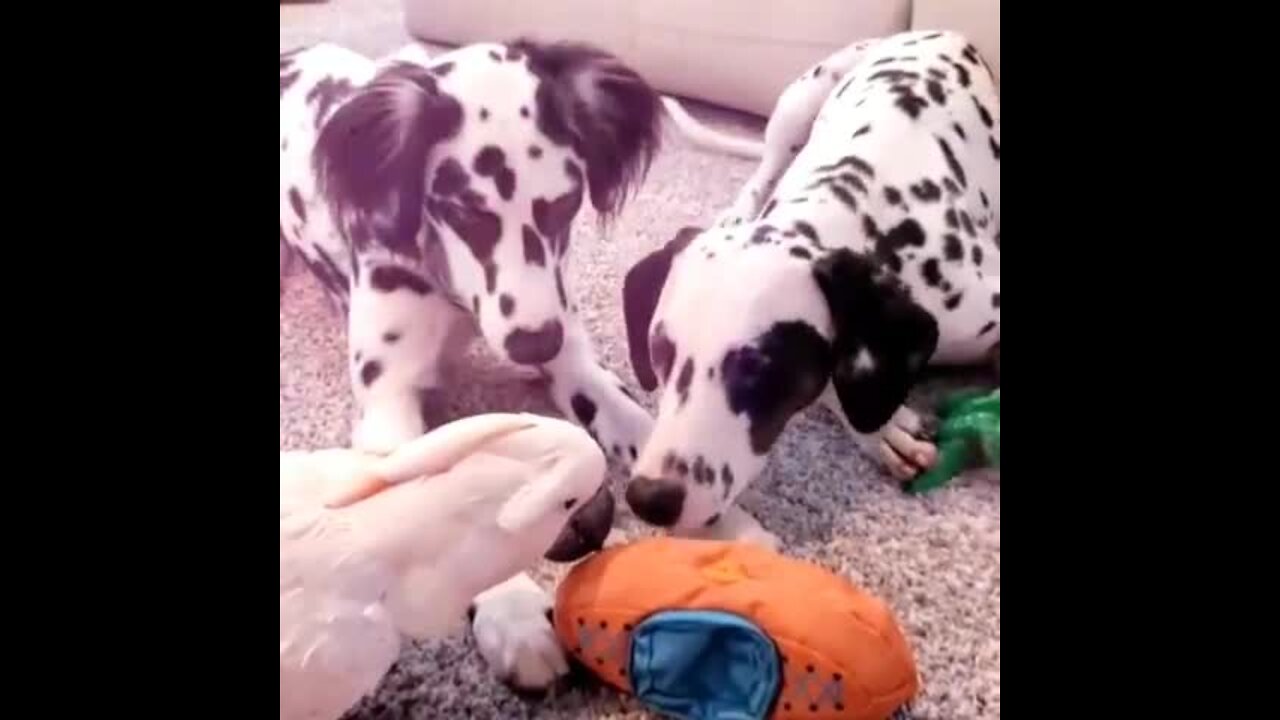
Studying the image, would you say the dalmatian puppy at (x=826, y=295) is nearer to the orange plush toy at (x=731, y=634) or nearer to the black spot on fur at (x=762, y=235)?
the black spot on fur at (x=762, y=235)

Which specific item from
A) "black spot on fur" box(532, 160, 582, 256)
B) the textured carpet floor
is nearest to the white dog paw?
the textured carpet floor

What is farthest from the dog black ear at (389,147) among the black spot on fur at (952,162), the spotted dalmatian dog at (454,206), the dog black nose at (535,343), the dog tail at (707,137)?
the black spot on fur at (952,162)

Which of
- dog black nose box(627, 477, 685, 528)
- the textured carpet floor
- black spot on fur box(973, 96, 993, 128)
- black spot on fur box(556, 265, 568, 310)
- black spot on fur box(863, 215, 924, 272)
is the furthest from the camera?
black spot on fur box(973, 96, 993, 128)

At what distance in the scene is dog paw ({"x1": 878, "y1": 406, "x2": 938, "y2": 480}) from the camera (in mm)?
968

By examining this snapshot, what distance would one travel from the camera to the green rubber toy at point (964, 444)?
0.96 meters

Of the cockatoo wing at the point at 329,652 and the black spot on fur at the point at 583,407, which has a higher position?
the cockatoo wing at the point at 329,652

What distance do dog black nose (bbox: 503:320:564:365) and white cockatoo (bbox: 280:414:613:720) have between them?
199 millimetres

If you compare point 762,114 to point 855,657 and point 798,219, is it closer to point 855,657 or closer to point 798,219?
point 798,219

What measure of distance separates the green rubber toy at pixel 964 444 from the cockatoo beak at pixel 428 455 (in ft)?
1.22

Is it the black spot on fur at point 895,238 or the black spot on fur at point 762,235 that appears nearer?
the black spot on fur at point 762,235

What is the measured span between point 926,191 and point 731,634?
0.56 meters

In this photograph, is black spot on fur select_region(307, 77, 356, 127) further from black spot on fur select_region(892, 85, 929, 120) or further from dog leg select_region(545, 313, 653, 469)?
black spot on fur select_region(892, 85, 929, 120)

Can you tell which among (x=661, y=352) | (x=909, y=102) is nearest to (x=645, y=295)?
(x=661, y=352)
